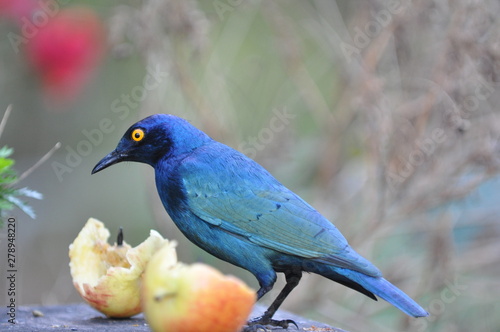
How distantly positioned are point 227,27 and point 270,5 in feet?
7.38

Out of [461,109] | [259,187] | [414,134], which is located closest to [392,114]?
[414,134]

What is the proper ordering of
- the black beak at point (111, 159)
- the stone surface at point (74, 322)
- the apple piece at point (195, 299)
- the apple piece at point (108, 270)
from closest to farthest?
the apple piece at point (195, 299), the apple piece at point (108, 270), the stone surface at point (74, 322), the black beak at point (111, 159)

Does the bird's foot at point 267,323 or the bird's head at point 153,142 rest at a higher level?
the bird's head at point 153,142

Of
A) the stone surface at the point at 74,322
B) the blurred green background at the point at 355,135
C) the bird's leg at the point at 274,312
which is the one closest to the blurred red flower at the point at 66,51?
the blurred green background at the point at 355,135

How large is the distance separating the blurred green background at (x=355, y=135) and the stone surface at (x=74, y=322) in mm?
723

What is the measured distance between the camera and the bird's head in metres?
3.12

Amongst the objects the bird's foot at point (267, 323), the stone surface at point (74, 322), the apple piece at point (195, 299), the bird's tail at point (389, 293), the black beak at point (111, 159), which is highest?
the black beak at point (111, 159)

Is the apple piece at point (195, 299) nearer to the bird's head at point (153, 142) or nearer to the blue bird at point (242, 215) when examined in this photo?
the blue bird at point (242, 215)

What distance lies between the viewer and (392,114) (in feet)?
16.6

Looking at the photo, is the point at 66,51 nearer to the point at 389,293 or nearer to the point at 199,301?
the point at 389,293

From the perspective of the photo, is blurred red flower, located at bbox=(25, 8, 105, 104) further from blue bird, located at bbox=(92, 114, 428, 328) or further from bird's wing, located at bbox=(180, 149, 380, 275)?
bird's wing, located at bbox=(180, 149, 380, 275)

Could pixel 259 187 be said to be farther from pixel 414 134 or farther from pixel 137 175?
pixel 137 175

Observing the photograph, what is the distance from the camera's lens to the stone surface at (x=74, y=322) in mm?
2883

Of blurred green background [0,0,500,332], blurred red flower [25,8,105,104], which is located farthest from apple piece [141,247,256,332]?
blurred red flower [25,8,105,104]
